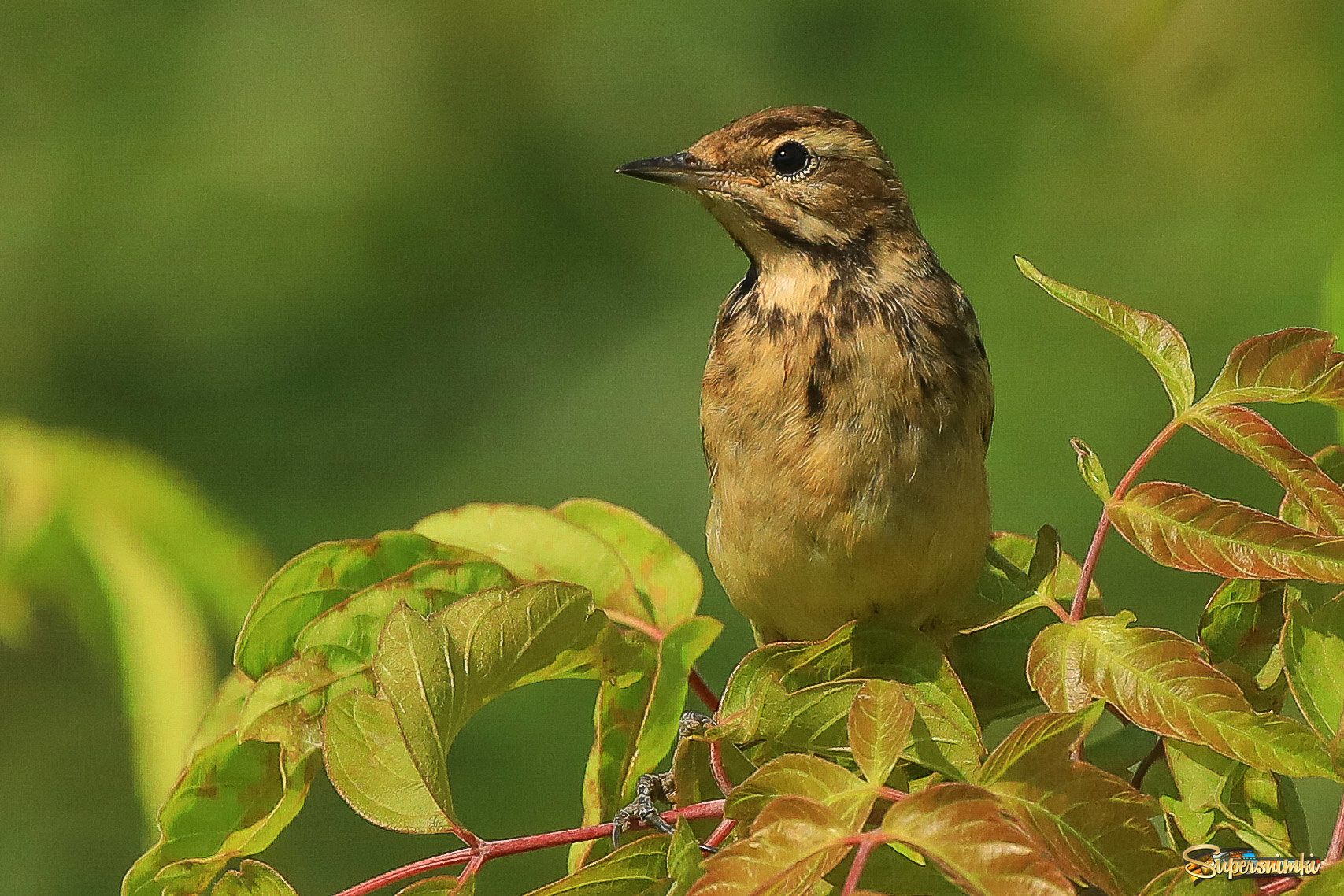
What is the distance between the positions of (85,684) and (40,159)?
2.31 m

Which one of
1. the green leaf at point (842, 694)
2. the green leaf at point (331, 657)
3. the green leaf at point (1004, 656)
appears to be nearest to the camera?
the green leaf at point (842, 694)

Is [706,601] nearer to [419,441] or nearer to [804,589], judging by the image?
[419,441]

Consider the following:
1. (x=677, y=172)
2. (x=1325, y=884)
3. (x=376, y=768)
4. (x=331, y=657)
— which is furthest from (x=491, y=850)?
(x=677, y=172)

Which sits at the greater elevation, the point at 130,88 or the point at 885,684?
the point at 130,88

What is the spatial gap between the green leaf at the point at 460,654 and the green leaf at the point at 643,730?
19cm

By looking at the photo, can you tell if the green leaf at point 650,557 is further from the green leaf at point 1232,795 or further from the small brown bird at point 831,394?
the green leaf at point 1232,795

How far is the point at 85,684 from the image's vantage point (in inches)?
242

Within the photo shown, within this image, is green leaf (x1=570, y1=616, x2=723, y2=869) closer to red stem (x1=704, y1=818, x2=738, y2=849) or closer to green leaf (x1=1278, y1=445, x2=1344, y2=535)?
red stem (x1=704, y1=818, x2=738, y2=849)

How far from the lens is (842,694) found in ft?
5.71

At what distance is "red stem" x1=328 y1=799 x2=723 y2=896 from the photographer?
172 cm

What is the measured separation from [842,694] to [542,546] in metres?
0.66

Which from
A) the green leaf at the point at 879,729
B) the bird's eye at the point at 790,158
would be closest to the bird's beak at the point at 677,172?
the bird's eye at the point at 790,158

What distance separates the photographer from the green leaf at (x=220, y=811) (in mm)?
1877

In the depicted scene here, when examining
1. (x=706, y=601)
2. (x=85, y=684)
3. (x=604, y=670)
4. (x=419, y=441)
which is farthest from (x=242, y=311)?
(x=604, y=670)
